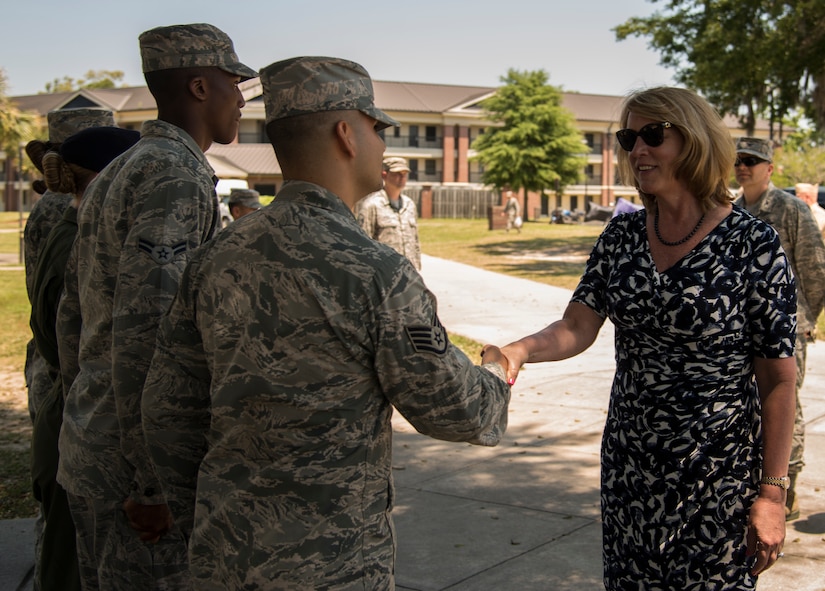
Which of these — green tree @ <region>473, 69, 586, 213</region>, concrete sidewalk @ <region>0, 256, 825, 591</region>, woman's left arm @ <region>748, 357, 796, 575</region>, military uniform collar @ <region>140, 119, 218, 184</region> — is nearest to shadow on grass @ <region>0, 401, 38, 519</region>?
concrete sidewalk @ <region>0, 256, 825, 591</region>

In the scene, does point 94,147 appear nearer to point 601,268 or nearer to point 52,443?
point 52,443

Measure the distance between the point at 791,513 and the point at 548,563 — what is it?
5.13 ft

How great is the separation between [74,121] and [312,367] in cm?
421

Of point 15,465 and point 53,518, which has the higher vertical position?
point 53,518

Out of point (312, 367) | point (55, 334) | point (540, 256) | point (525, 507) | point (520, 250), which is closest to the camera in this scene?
point (312, 367)

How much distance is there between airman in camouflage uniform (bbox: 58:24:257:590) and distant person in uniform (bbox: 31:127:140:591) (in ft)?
1.09

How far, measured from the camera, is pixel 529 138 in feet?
202

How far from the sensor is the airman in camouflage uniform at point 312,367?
86.7 inches

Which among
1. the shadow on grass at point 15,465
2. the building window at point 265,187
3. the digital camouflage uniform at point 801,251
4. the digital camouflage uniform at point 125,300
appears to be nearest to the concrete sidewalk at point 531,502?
the digital camouflage uniform at point 801,251

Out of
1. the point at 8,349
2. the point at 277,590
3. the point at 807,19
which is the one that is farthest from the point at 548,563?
Result: the point at 807,19

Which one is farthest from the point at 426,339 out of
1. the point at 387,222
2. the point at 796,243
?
the point at 387,222

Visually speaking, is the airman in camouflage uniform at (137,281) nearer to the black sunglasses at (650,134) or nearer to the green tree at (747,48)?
the black sunglasses at (650,134)

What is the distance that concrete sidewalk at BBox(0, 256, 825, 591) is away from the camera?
4805mm

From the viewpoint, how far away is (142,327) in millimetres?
2832
